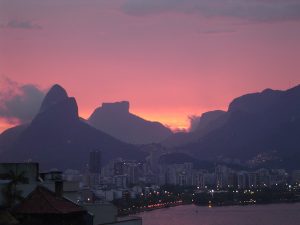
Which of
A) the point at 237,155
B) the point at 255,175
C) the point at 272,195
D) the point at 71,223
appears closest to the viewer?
the point at 71,223

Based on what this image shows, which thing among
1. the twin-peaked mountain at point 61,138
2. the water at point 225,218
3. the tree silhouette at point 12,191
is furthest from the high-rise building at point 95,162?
the tree silhouette at point 12,191

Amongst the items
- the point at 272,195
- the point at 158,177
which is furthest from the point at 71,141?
the point at 272,195

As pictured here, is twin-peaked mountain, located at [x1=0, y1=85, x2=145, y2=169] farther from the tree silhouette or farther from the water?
the tree silhouette

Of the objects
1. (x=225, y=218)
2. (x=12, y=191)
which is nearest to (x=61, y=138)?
(x=225, y=218)

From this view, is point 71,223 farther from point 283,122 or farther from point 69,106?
point 283,122

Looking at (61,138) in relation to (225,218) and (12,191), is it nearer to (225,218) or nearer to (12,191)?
(225,218)

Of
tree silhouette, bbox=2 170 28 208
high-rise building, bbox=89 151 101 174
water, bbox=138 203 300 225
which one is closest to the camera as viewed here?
tree silhouette, bbox=2 170 28 208

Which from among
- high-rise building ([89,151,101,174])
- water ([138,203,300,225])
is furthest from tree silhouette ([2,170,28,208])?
high-rise building ([89,151,101,174])

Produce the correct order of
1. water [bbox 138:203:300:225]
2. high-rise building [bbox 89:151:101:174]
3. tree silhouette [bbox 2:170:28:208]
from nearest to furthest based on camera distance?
tree silhouette [bbox 2:170:28:208], water [bbox 138:203:300:225], high-rise building [bbox 89:151:101:174]
